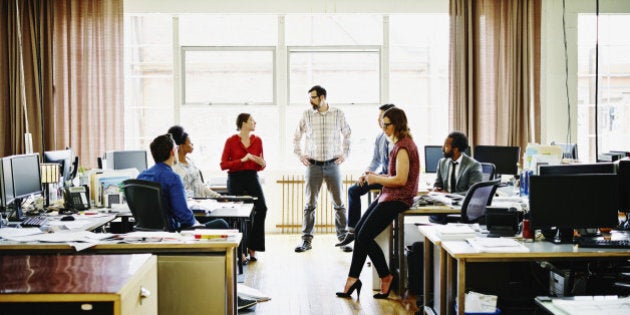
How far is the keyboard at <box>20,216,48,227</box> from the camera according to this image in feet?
14.2

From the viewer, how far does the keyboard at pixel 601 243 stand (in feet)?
12.0

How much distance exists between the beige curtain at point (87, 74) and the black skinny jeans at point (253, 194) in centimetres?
213

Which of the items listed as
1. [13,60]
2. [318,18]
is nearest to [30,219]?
[13,60]

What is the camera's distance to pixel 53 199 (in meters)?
5.56

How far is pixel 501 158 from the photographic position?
22.6 ft

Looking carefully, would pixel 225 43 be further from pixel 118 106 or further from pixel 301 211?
pixel 301 211

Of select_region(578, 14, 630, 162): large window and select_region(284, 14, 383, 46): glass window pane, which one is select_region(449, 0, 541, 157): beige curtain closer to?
select_region(578, 14, 630, 162): large window

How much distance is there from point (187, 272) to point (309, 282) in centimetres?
211

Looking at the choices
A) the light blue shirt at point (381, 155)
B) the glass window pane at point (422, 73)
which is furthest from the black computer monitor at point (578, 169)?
the glass window pane at point (422, 73)

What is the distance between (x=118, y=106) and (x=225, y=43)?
1.44m

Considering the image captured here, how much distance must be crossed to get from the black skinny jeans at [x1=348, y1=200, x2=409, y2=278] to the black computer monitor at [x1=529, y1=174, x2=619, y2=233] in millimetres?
1289

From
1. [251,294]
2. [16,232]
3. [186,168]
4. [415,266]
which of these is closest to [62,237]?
[16,232]

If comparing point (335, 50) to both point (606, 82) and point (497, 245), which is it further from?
point (497, 245)

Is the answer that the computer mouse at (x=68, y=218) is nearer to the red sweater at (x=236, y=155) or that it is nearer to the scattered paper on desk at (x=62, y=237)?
the scattered paper on desk at (x=62, y=237)
